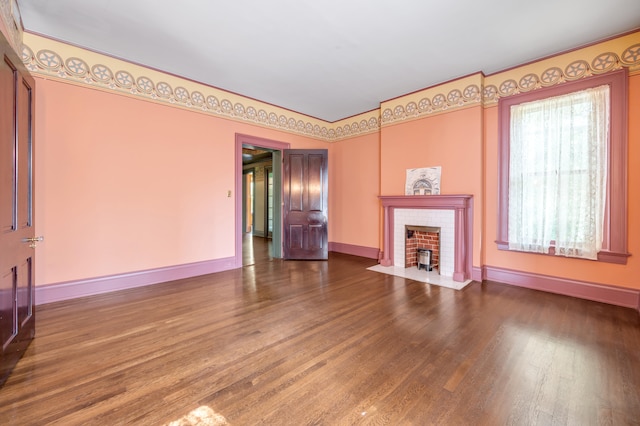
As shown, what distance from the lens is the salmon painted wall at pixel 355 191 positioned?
550cm

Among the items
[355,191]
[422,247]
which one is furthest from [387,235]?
[355,191]

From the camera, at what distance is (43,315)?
2.67 meters

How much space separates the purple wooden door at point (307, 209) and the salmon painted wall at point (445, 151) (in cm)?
132

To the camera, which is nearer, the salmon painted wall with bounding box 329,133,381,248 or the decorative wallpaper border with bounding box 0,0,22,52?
the decorative wallpaper border with bounding box 0,0,22,52

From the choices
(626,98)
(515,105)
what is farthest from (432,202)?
(626,98)

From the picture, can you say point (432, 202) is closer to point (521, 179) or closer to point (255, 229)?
point (521, 179)

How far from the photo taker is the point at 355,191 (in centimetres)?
586

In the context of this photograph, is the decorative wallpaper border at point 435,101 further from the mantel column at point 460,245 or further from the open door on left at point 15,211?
the open door on left at point 15,211

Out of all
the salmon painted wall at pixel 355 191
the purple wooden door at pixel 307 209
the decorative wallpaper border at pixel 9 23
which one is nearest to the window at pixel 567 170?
the salmon painted wall at pixel 355 191

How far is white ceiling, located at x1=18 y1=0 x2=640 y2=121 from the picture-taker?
252 centimetres

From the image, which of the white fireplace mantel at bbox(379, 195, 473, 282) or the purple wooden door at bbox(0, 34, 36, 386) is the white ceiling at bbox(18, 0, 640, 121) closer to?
the purple wooden door at bbox(0, 34, 36, 386)

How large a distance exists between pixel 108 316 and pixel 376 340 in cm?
272

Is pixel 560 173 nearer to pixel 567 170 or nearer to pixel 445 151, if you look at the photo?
pixel 567 170

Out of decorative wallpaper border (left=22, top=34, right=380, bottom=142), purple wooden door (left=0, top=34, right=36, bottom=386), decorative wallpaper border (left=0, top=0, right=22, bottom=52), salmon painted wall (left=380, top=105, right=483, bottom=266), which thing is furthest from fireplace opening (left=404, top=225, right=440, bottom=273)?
decorative wallpaper border (left=0, top=0, right=22, bottom=52)
